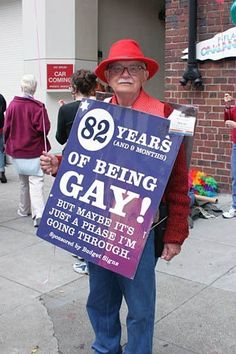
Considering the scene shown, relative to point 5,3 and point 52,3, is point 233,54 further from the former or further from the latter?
point 5,3

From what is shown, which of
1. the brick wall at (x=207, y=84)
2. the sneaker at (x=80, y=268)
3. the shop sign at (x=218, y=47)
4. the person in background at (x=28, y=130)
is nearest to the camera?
the sneaker at (x=80, y=268)

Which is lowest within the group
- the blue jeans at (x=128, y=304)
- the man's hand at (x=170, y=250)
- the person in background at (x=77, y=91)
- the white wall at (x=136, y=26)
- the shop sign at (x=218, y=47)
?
the blue jeans at (x=128, y=304)

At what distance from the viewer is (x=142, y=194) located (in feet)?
7.76

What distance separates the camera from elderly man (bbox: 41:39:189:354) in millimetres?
2445

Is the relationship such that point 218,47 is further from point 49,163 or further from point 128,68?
point 49,163

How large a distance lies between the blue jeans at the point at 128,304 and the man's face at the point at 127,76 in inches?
29.1

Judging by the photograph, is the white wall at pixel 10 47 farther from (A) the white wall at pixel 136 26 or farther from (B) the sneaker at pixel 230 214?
(B) the sneaker at pixel 230 214

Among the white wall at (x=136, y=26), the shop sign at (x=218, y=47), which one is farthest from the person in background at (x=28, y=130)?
the white wall at (x=136, y=26)

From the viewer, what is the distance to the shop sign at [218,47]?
657 cm

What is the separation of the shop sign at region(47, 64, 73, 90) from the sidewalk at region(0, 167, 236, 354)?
441cm

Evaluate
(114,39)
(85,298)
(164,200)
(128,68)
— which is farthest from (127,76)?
(114,39)

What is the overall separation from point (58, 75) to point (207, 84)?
3.37 meters

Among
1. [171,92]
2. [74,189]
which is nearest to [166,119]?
[74,189]

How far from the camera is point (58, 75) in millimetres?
9266
